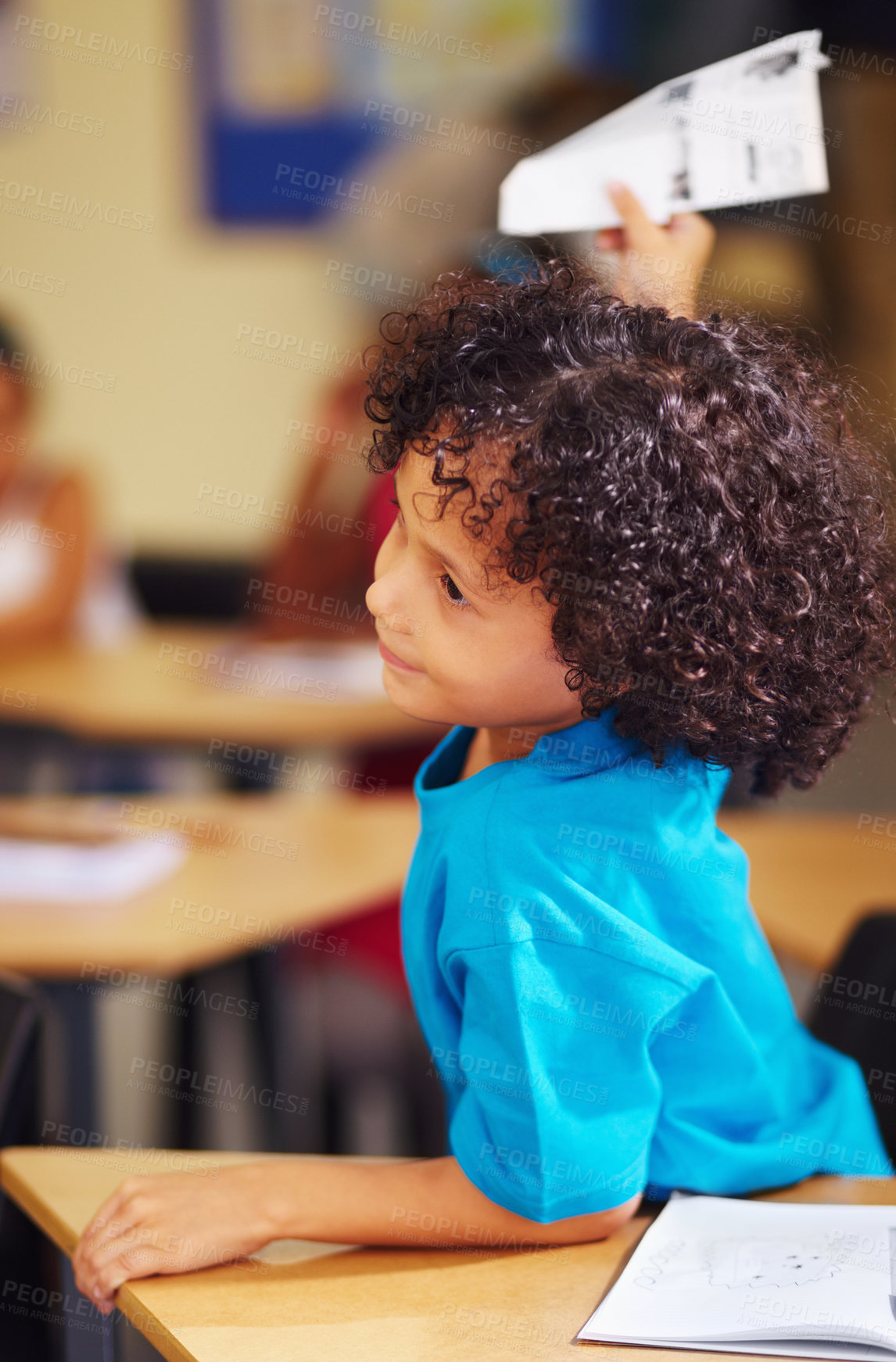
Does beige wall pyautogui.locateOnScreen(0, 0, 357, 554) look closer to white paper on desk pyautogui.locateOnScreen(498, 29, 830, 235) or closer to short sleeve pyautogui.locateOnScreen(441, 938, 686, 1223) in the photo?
white paper on desk pyautogui.locateOnScreen(498, 29, 830, 235)

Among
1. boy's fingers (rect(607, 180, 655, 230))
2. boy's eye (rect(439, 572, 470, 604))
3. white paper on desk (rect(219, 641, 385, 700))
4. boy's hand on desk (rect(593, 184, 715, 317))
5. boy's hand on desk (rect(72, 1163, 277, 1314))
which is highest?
boy's fingers (rect(607, 180, 655, 230))

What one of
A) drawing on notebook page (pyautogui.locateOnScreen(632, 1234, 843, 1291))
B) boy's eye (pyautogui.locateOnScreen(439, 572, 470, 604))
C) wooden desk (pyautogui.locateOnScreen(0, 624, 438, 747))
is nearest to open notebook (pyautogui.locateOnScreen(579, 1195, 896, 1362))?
drawing on notebook page (pyautogui.locateOnScreen(632, 1234, 843, 1291))

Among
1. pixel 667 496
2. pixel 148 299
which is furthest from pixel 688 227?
pixel 148 299

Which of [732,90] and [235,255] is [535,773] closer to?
[732,90]

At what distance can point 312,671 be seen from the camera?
2586mm

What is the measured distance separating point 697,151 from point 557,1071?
2.27 feet

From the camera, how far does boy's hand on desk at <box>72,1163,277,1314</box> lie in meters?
0.82

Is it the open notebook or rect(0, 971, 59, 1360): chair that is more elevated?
the open notebook

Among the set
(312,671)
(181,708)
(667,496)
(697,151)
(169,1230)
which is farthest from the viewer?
(312,671)

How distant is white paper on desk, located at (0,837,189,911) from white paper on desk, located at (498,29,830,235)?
3.23 ft

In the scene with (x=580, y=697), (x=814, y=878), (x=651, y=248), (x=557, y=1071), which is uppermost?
(x=651, y=248)

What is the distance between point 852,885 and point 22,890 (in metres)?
1.07

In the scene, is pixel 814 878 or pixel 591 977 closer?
pixel 591 977

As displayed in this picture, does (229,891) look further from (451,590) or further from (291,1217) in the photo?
(451,590)
